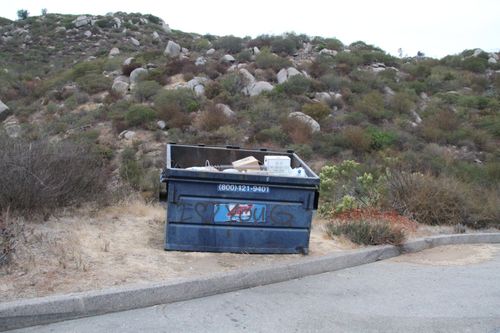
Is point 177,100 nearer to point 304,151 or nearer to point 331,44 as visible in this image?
point 304,151

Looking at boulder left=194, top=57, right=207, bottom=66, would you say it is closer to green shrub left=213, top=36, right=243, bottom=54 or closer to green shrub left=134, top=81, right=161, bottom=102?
green shrub left=213, top=36, right=243, bottom=54

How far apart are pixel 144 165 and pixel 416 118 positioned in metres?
14.4

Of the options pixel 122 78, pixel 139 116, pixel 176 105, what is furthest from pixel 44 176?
pixel 122 78

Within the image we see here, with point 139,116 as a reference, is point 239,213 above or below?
above

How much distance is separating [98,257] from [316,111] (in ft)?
64.7

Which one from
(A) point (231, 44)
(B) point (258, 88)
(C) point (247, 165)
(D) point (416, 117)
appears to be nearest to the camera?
(C) point (247, 165)

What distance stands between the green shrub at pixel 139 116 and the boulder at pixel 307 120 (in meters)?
6.03

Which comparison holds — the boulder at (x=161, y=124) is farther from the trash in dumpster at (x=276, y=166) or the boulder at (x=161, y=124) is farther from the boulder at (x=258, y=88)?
the trash in dumpster at (x=276, y=166)

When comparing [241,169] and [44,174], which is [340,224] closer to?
[241,169]

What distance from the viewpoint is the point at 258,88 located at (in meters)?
26.6

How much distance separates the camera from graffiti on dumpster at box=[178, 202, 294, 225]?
18.1 feet

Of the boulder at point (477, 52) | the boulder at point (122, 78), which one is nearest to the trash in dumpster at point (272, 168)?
the boulder at point (122, 78)

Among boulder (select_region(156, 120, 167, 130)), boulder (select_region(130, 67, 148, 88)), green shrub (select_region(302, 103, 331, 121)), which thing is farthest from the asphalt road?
boulder (select_region(130, 67, 148, 88))

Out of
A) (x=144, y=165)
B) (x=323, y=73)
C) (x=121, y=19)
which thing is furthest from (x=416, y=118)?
(x=121, y=19)
